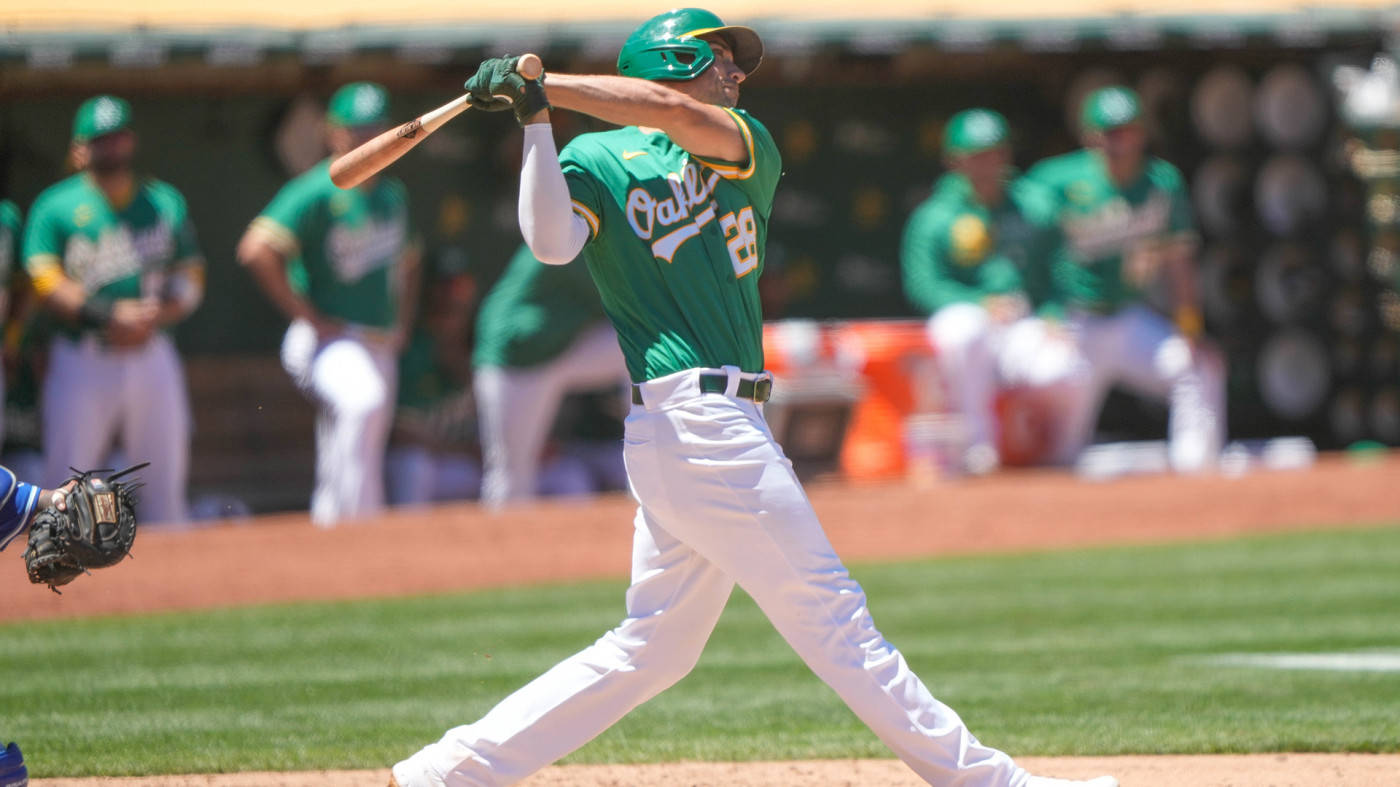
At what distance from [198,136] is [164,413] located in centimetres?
354

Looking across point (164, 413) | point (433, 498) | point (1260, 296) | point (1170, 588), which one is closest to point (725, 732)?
point (1170, 588)

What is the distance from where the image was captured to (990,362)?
11000 mm

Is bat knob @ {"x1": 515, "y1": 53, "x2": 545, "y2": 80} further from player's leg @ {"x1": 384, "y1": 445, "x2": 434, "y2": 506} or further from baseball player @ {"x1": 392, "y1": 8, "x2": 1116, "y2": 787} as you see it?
player's leg @ {"x1": 384, "y1": 445, "x2": 434, "y2": 506}

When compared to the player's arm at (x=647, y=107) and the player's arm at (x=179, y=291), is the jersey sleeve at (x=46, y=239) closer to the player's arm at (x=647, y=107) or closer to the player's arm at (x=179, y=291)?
the player's arm at (x=179, y=291)

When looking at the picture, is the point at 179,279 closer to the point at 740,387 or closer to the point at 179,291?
the point at 179,291

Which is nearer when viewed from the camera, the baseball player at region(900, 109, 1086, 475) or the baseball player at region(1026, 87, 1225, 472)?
the baseball player at region(900, 109, 1086, 475)

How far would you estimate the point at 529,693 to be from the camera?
12.8ft

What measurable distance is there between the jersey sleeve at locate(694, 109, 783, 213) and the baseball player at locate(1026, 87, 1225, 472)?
745 cm

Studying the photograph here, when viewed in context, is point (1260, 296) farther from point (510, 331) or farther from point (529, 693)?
point (529, 693)

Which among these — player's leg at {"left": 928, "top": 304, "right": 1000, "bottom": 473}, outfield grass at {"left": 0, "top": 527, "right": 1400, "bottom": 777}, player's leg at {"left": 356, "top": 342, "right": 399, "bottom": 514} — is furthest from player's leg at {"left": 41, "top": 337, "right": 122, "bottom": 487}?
player's leg at {"left": 928, "top": 304, "right": 1000, "bottom": 473}

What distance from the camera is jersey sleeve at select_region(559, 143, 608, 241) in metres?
3.77

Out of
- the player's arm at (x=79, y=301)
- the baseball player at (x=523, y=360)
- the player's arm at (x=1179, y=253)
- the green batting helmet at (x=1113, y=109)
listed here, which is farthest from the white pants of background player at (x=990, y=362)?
the player's arm at (x=79, y=301)

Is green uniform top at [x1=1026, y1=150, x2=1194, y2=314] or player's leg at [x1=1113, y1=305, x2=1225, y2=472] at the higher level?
green uniform top at [x1=1026, y1=150, x2=1194, y2=314]

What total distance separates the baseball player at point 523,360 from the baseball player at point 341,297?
79 cm
